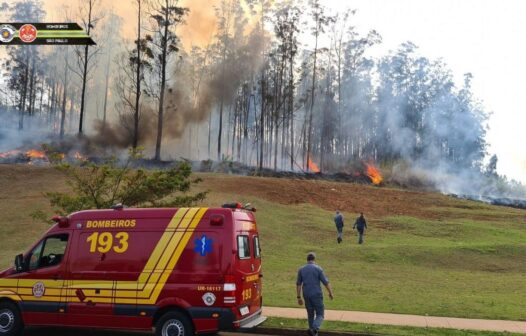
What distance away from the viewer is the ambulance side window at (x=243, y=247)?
31.7 feet

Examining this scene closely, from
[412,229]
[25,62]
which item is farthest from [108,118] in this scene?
[412,229]

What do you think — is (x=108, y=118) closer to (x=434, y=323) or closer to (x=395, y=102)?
(x=395, y=102)

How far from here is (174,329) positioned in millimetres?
9422

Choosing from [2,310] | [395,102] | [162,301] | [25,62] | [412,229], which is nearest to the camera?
[162,301]

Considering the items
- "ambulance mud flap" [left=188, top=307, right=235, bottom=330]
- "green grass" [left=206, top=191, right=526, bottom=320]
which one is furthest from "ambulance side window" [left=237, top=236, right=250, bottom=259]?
"green grass" [left=206, top=191, right=526, bottom=320]

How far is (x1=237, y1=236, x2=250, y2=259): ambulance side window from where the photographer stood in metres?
9.67

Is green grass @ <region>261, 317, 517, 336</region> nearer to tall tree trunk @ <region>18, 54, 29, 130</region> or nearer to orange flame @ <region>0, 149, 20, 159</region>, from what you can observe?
orange flame @ <region>0, 149, 20, 159</region>

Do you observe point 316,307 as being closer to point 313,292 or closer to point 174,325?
point 313,292

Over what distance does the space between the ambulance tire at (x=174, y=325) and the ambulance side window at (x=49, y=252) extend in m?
2.67

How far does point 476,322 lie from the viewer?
470 inches

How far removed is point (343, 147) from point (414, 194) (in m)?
31.3
